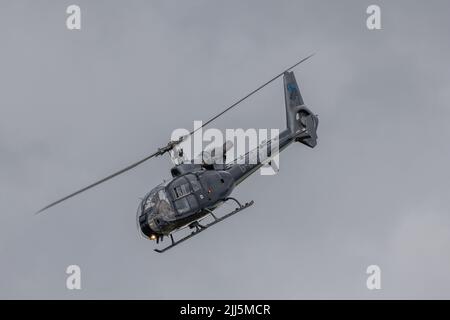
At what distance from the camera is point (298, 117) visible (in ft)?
189

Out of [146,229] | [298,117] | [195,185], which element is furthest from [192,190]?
[298,117]

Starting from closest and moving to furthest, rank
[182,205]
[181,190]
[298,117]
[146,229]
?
[146,229] < [182,205] < [181,190] < [298,117]

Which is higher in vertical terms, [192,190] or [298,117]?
[298,117]

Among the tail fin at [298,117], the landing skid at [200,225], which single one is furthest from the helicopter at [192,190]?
the tail fin at [298,117]

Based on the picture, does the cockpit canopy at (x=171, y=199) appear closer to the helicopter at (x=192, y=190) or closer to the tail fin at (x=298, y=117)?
the helicopter at (x=192, y=190)

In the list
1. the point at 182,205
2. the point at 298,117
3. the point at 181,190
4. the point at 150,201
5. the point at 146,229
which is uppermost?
the point at 298,117

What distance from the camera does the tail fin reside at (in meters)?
57.0

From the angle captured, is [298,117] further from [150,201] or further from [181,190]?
[150,201]

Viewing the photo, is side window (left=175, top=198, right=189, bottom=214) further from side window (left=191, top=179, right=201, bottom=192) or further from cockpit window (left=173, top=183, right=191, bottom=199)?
side window (left=191, top=179, right=201, bottom=192)

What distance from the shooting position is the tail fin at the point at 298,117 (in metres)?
57.0

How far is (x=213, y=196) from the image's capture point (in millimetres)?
49969
